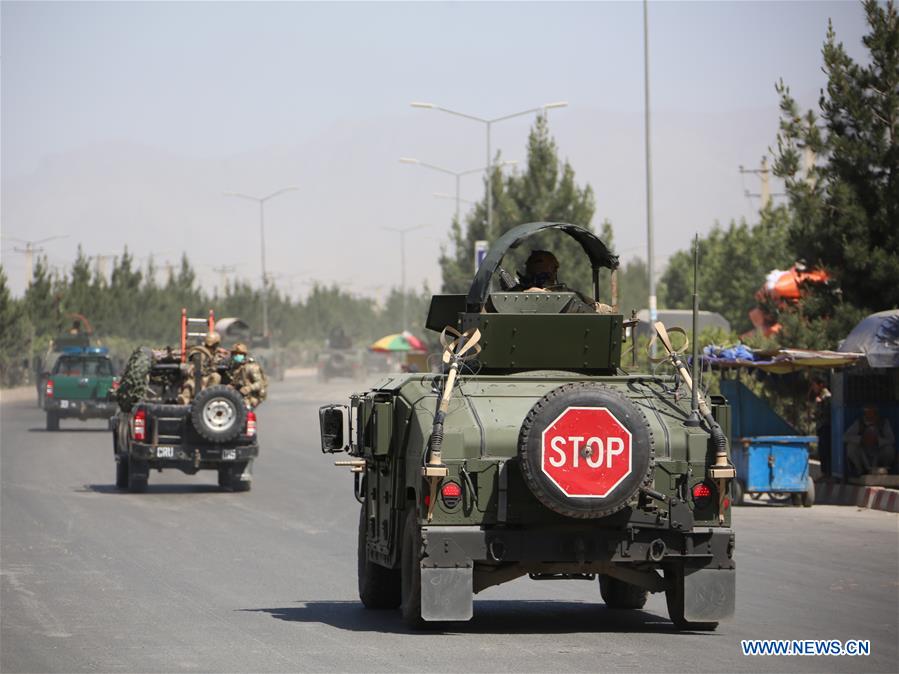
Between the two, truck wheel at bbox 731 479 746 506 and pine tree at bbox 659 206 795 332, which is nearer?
truck wheel at bbox 731 479 746 506

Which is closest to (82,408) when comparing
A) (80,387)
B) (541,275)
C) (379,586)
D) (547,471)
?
(80,387)

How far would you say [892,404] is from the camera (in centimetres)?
2556

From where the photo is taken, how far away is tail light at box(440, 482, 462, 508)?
455 inches

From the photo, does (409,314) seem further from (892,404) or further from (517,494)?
(517,494)

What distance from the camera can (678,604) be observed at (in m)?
12.0

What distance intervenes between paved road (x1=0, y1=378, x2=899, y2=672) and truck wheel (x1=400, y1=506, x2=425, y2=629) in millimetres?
163

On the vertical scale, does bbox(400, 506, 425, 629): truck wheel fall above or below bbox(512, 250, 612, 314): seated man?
below

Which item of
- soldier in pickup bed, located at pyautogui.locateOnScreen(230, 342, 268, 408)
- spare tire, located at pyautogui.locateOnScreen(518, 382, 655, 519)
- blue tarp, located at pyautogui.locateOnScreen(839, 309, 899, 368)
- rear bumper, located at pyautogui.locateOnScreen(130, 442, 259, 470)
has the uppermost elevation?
blue tarp, located at pyautogui.locateOnScreen(839, 309, 899, 368)

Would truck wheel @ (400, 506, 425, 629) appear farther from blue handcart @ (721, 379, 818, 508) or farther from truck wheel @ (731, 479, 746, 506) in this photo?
truck wheel @ (731, 479, 746, 506)

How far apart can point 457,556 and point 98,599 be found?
4.48 metres

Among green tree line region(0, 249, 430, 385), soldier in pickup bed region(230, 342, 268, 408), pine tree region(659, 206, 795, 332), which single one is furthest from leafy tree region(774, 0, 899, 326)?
green tree line region(0, 249, 430, 385)

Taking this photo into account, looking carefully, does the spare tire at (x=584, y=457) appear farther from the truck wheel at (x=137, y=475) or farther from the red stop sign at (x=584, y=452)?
the truck wheel at (x=137, y=475)

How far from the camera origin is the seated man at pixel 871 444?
24.8 m

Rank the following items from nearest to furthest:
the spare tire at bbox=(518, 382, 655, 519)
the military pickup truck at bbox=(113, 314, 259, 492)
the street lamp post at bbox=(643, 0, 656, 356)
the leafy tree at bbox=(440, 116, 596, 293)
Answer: the spare tire at bbox=(518, 382, 655, 519) < the military pickup truck at bbox=(113, 314, 259, 492) < the street lamp post at bbox=(643, 0, 656, 356) < the leafy tree at bbox=(440, 116, 596, 293)
